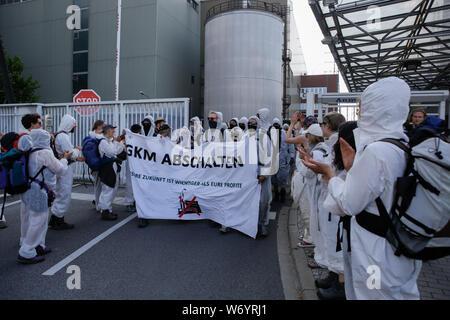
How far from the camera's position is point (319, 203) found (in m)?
3.61

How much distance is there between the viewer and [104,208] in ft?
19.6

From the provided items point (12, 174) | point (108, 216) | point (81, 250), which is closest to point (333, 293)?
point (81, 250)

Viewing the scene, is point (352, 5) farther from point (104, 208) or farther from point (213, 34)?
point (213, 34)

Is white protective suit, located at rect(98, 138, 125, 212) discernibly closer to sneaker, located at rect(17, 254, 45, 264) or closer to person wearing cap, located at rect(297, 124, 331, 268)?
sneaker, located at rect(17, 254, 45, 264)

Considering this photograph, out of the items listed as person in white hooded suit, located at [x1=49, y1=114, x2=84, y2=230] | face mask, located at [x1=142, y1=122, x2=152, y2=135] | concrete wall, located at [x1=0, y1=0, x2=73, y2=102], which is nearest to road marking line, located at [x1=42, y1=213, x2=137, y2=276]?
person in white hooded suit, located at [x1=49, y1=114, x2=84, y2=230]

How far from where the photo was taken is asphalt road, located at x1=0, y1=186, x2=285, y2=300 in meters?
3.26

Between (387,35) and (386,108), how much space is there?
9.15 meters

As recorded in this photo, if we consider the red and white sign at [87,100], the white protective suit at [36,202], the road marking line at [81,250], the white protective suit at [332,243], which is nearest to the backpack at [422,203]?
the white protective suit at [332,243]

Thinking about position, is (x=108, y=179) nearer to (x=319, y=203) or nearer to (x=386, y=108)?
(x=319, y=203)

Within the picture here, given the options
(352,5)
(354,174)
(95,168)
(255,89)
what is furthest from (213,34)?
(354,174)

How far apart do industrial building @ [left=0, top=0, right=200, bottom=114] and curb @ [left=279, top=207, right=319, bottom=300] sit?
68.7 ft

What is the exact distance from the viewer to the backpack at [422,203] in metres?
1.52

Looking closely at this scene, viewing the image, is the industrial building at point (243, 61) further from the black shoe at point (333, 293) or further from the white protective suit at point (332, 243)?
the black shoe at point (333, 293)
